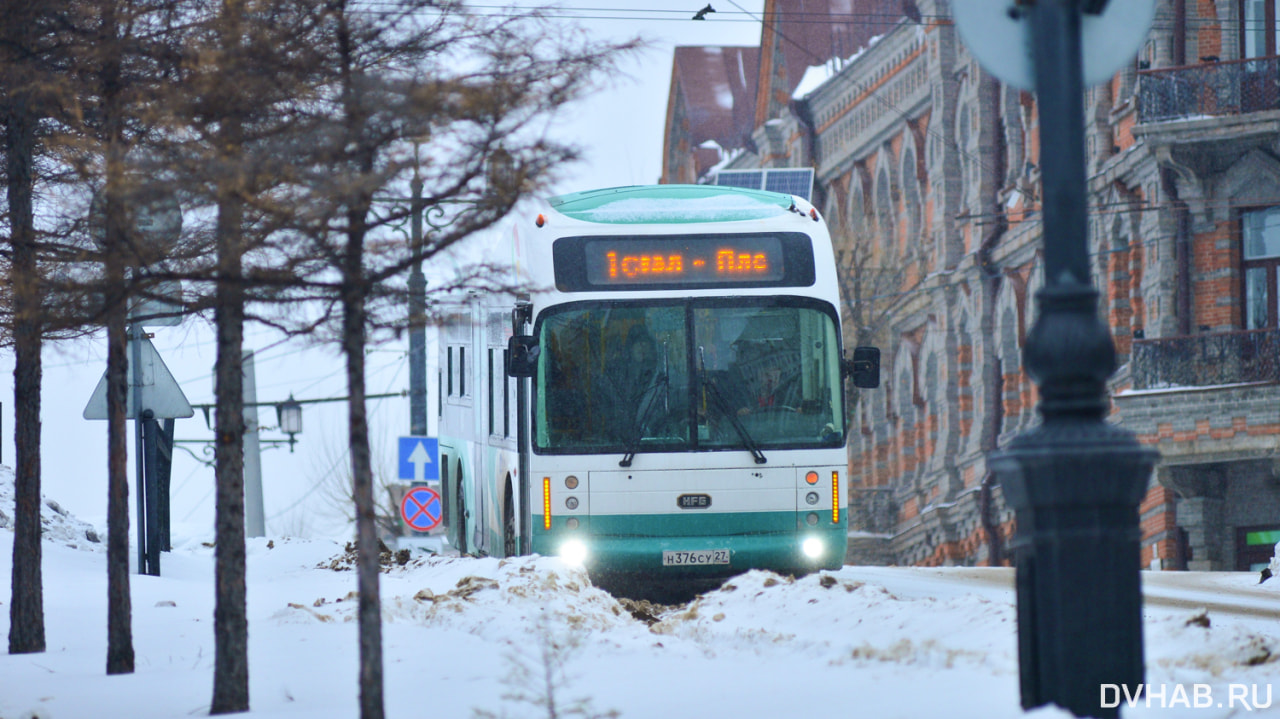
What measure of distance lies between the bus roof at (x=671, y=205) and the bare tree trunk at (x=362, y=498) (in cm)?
786

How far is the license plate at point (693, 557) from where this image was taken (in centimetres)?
1488

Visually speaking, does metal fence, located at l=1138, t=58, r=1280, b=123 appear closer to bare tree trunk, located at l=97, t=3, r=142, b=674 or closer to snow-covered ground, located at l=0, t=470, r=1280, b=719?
snow-covered ground, located at l=0, t=470, r=1280, b=719

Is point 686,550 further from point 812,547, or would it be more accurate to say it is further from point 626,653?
point 626,653

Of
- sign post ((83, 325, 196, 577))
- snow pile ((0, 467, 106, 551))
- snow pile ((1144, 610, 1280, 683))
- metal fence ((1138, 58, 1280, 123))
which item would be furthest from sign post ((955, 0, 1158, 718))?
metal fence ((1138, 58, 1280, 123))

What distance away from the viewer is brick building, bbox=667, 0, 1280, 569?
83.2ft

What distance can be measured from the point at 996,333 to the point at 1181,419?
11.0 metres

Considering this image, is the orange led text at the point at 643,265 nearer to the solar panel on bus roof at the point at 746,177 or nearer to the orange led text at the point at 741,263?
the orange led text at the point at 741,263

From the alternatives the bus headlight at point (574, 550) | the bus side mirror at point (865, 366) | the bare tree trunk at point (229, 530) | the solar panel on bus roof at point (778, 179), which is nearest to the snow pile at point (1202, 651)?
the bare tree trunk at point (229, 530)

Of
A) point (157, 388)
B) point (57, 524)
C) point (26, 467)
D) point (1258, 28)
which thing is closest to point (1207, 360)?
point (1258, 28)

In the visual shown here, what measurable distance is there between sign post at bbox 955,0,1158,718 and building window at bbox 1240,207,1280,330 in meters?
20.9

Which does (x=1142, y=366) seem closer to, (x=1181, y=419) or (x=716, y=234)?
(x=1181, y=419)

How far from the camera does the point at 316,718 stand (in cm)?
801

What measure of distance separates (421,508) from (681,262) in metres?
11.5

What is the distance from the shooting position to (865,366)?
1480cm
